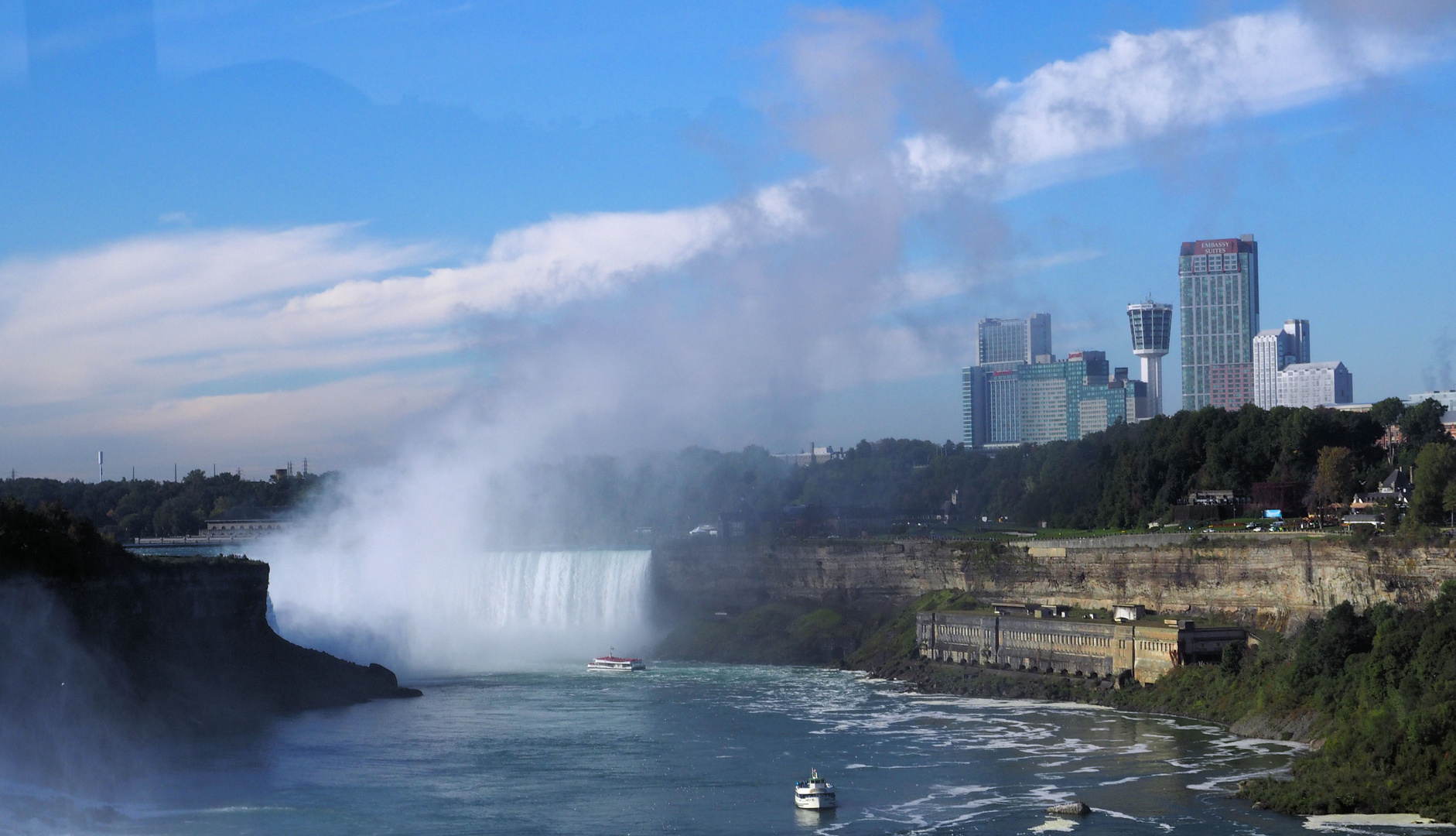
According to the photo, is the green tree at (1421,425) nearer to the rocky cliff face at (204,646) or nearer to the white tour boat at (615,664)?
the white tour boat at (615,664)

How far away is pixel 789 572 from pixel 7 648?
141 ft

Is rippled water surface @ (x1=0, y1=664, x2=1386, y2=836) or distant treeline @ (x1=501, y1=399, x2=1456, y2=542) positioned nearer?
rippled water surface @ (x1=0, y1=664, x2=1386, y2=836)

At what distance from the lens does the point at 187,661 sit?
55.3 meters

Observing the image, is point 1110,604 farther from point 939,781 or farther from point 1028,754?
point 939,781

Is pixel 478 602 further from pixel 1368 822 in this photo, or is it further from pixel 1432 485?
pixel 1368 822

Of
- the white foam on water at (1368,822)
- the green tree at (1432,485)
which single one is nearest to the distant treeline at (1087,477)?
the green tree at (1432,485)

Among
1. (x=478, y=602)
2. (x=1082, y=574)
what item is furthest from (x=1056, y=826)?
(x=478, y=602)

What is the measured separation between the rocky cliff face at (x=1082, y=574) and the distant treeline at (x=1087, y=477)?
4.43 metres

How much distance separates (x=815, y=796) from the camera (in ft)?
121

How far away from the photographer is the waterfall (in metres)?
77.2

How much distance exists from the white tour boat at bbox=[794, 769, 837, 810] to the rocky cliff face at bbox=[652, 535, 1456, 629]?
960 inches

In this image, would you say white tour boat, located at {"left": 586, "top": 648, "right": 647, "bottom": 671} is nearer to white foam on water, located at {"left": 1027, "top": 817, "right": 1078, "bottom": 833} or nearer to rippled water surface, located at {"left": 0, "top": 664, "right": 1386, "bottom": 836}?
rippled water surface, located at {"left": 0, "top": 664, "right": 1386, "bottom": 836}

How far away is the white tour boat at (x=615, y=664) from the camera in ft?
226

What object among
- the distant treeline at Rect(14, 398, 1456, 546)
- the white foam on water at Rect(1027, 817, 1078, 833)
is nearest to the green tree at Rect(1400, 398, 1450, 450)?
the distant treeline at Rect(14, 398, 1456, 546)
